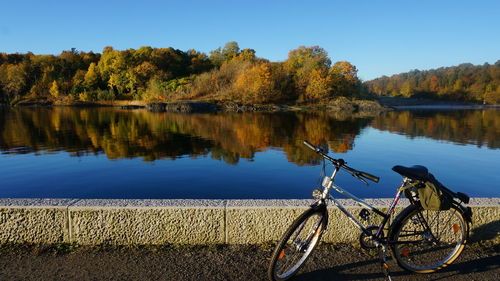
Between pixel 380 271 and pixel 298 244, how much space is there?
3.59ft

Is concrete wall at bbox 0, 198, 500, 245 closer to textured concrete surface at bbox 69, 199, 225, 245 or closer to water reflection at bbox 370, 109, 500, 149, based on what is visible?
textured concrete surface at bbox 69, 199, 225, 245

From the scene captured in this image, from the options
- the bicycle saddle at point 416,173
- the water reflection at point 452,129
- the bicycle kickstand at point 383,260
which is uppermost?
the bicycle saddle at point 416,173

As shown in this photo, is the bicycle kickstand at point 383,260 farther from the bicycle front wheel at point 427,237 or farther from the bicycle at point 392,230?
the bicycle front wheel at point 427,237

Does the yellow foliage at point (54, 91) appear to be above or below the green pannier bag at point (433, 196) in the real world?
above

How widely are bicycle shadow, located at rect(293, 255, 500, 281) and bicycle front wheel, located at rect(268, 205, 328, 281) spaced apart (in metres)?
0.20

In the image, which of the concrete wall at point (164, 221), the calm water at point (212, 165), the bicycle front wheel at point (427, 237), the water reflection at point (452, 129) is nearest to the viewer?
the bicycle front wheel at point (427, 237)

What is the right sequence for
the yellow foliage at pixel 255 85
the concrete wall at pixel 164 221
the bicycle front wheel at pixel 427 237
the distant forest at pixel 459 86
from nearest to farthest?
the bicycle front wheel at pixel 427 237
the concrete wall at pixel 164 221
the yellow foliage at pixel 255 85
the distant forest at pixel 459 86

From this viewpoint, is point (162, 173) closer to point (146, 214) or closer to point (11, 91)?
point (146, 214)

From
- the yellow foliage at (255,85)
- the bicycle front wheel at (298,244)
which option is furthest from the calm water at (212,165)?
the yellow foliage at (255,85)

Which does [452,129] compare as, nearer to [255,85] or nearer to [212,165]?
[212,165]

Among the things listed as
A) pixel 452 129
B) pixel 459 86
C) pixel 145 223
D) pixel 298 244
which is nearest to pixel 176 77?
pixel 452 129

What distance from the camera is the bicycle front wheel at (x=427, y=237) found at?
367cm

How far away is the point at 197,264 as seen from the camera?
383 centimetres

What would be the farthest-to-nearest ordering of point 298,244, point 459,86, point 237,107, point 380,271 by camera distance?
point 459,86
point 237,107
point 380,271
point 298,244
